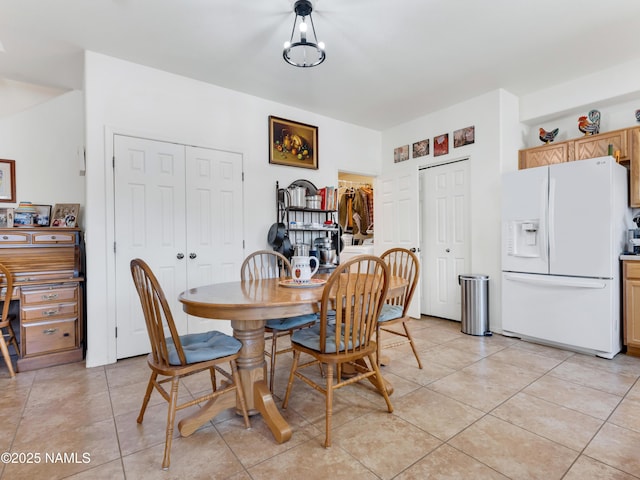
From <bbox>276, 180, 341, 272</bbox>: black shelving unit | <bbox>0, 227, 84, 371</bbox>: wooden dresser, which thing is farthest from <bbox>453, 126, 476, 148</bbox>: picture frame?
<bbox>0, 227, 84, 371</bbox>: wooden dresser

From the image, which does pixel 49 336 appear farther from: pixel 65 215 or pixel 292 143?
pixel 292 143

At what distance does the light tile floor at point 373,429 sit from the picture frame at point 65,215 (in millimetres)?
1362

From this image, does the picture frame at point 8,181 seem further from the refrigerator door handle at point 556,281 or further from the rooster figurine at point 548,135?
the rooster figurine at point 548,135

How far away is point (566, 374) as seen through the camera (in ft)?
8.29

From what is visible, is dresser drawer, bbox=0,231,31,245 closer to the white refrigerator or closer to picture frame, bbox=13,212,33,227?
picture frame, bbox=13,212,33,227

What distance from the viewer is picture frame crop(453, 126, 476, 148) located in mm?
3875

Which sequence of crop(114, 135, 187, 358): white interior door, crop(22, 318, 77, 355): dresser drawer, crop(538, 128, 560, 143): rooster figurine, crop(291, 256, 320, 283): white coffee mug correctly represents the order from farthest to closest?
crop(538, 128, 560, 143): rooster figurine → crop(114, 135, 187, 358): white interior door → crop(22, 318, 77, 355): dresser drawer → crop(291, 256, 320, 283): white coffee mug

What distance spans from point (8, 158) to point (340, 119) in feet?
12.1

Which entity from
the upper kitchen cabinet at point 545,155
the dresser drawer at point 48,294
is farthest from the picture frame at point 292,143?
the upper kitchen cabinet at point 545,155

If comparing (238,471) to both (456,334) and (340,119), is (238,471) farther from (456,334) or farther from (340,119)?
(340,119)

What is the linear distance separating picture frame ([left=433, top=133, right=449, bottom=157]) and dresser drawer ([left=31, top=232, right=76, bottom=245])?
4176 mm

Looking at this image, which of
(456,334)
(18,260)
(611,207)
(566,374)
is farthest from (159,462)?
(611,207)

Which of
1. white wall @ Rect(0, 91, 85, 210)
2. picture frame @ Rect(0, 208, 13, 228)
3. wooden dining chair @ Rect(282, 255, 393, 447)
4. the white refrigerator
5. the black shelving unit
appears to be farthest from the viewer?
the black shelving unit

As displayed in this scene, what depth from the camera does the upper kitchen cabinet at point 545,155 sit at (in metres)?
3.42
